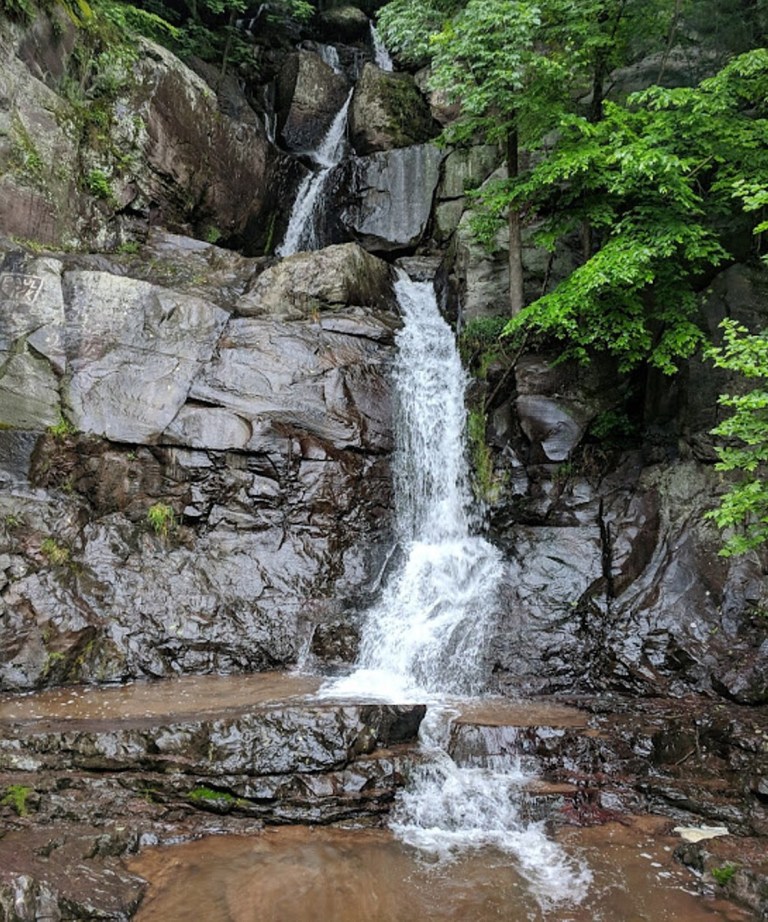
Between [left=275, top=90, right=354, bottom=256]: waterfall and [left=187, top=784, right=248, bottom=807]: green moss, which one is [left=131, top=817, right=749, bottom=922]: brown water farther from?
[left=275, top=90, right=354, bottom=256]: waterfall

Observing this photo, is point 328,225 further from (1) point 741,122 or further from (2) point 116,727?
(2) point 116,727

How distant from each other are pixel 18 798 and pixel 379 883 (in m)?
3.04

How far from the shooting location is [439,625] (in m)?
9.12

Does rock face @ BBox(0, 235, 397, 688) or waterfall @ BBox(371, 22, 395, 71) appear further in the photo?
waterfall @ BBox(371, 22, 395, 71)

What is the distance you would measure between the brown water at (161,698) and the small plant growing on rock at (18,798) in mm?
1082

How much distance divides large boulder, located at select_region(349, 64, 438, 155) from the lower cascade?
18.1 feet

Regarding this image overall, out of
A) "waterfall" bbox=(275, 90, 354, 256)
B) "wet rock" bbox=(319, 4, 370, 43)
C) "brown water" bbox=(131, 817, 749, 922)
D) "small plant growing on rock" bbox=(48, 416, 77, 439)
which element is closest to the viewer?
"brown water" bbox=(131, 817, 749, 922)

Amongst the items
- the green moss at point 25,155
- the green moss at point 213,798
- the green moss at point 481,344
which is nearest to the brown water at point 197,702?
the green moss at point 213,798

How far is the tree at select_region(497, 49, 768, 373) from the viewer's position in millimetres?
8391

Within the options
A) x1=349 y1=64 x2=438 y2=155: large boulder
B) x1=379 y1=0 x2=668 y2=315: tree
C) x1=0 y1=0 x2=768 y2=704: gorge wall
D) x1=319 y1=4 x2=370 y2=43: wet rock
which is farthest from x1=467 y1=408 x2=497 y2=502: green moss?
x1=319 y1=4 x2=370 y2=43: wet rock

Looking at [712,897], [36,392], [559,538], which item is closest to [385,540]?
[559,538]

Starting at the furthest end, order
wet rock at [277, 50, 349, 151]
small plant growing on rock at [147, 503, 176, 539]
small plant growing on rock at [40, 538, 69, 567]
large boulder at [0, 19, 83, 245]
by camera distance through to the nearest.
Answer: wet rock at [277, 50, 349, 151], large boulder at [0, 19, 83, 245], small plant growing on rock at [147, 503, 176, 539], small plant growing on rock at [40, 538, 69, 567]

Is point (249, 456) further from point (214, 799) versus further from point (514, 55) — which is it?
point (514, 55)

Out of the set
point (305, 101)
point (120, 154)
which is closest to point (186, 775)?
point (120, 154)
